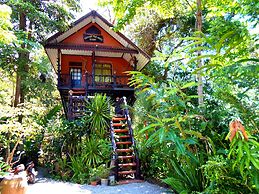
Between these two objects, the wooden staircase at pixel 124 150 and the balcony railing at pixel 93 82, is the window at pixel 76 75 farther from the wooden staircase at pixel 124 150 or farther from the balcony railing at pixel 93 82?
the wooden staircase at pixel 124 150

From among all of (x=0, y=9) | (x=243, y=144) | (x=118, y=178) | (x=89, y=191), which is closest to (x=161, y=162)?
(x=118, y=178)

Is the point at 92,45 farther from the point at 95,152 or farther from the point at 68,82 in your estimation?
the point at 95,152

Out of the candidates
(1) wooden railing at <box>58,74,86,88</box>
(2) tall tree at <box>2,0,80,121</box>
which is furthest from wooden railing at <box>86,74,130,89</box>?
(2) tall tree at <box>2,0,80,121</box>

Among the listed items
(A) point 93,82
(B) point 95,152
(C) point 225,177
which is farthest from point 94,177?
(A) point 93,82

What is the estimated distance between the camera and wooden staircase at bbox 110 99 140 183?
7.66 m

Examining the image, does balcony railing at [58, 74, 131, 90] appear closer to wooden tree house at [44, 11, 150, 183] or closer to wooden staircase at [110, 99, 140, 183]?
wooden tree house at [44, 11, 150, 183]

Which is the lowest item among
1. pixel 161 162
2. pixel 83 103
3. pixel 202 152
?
pixel 161 162

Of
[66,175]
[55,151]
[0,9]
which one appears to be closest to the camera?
[0,9]

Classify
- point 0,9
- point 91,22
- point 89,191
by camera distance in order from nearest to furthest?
point 0,9 → point 89,191 → point 91,22

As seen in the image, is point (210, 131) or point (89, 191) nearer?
point (210, 131)

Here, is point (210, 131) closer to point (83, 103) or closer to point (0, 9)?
point (0, 9)

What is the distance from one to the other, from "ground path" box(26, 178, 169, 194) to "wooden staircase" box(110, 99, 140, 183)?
24.6 inches

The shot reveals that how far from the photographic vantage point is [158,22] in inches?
655

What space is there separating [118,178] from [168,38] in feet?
39.0
